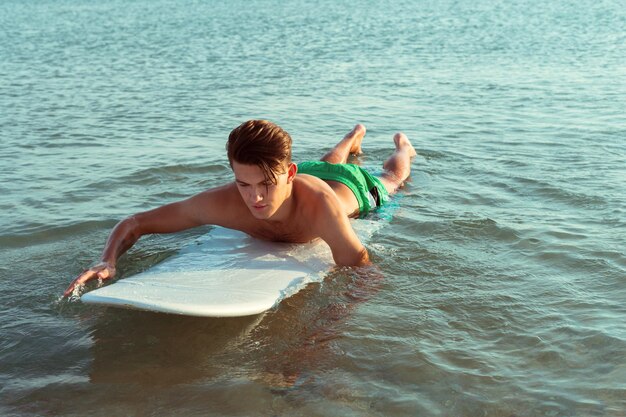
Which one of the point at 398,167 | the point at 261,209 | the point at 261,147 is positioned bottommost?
the point at 398,167

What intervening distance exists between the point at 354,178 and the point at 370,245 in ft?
2.55

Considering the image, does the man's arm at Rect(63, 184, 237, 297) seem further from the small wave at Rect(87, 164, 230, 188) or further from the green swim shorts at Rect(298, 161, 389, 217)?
the small wave at Rect(87, 164, 230, 188)

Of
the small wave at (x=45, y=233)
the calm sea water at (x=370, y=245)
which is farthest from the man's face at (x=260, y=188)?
the small wave at (x=45, y=233)

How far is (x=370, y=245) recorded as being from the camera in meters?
5.38

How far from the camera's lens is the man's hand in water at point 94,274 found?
429cm

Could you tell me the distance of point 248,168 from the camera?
13.7 feet

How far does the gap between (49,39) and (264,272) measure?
16.1 metres

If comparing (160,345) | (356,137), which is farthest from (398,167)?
(160,345)

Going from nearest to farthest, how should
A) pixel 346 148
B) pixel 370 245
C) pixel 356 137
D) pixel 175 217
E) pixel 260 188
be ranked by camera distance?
pixel 260 188 → pixel 175 217 → pixel 370 245 → pixel 346 148 → pixel 356 137

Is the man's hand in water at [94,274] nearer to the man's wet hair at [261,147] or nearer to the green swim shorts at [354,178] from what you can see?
the man's wet hair at [261,147]

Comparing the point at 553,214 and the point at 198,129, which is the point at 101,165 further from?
the point at 553,214

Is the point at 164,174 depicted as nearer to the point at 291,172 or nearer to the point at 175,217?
the point at 175,217

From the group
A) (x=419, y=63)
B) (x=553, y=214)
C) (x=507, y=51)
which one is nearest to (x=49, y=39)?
(x=419, y=63)

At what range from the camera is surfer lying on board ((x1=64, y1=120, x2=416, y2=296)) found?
13.7 feet
